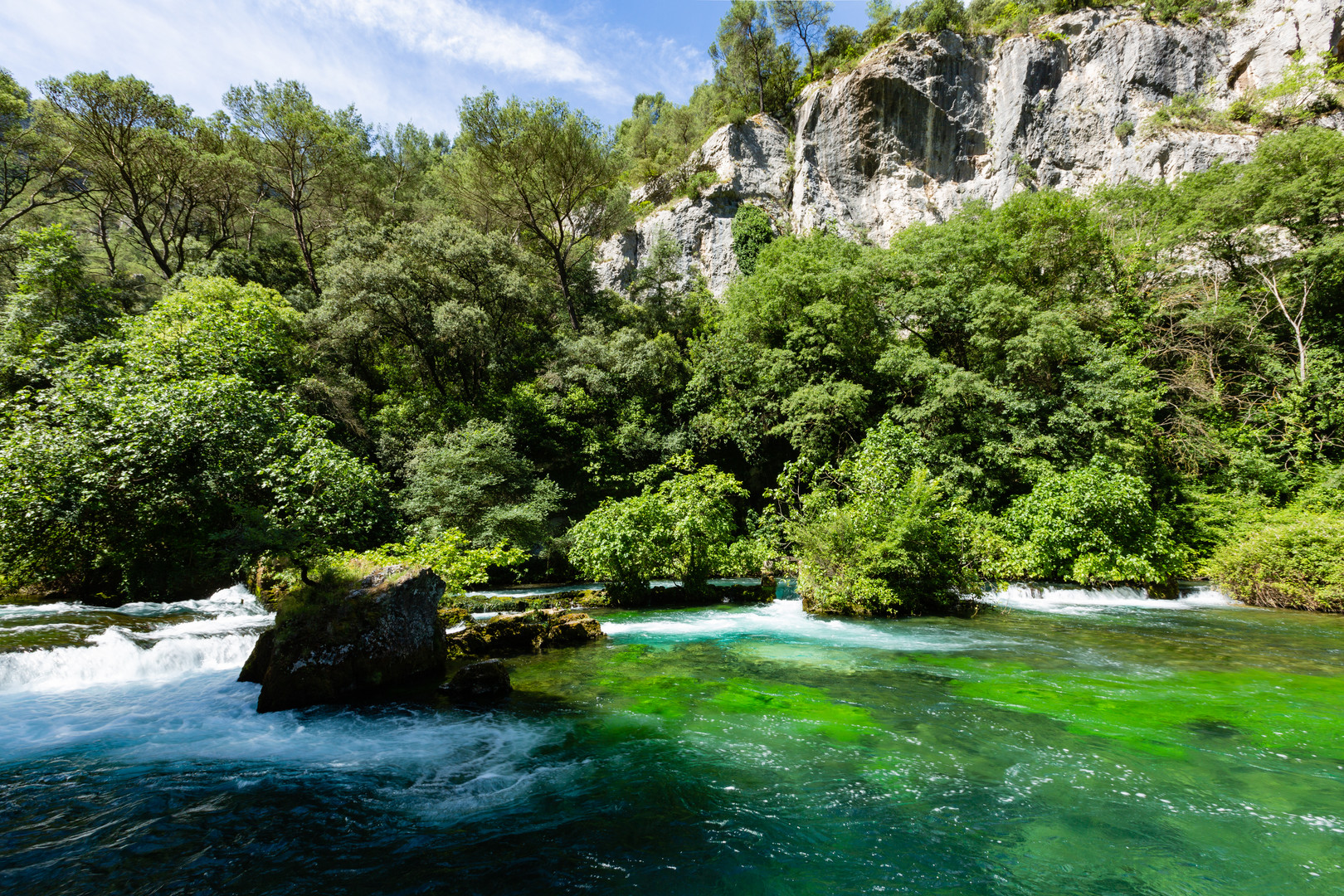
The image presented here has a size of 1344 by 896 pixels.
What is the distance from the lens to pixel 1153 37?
34.4 m

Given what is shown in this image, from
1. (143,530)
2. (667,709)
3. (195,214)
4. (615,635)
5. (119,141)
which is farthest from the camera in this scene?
(195,214)

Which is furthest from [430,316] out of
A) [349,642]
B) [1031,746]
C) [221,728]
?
[1031,746]

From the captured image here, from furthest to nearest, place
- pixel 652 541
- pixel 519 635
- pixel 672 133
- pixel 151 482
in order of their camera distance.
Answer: pixel 672 133
pixel 652 541
pixel 151 482
pixel 519 635

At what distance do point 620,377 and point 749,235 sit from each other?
63.5ft

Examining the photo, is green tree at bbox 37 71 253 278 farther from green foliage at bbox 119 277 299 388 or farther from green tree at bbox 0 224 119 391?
green foliage at bbox 119 277 299 388

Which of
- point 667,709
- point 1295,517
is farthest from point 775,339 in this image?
point 667,709

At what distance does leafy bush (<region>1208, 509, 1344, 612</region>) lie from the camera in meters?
11.7

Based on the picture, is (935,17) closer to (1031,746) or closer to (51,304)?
(1031,746)

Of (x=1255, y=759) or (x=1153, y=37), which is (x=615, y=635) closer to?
(x=1255, y=759)

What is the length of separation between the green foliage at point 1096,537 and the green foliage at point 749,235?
25.9m

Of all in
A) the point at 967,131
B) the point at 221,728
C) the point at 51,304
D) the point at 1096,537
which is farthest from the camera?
the point at 967,131

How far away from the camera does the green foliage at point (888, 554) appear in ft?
39.4

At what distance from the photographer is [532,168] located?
26422 mm

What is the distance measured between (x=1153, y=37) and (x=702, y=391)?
4026cm
